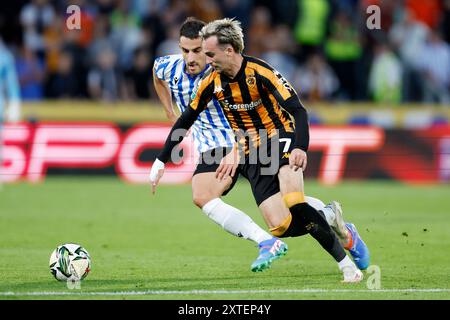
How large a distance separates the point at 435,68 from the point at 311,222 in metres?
13.0

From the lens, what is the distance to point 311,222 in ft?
Result: 25.8

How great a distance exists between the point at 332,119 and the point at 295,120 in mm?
10787

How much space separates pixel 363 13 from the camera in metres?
20.2

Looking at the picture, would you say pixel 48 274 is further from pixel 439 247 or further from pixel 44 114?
pixel 44 114

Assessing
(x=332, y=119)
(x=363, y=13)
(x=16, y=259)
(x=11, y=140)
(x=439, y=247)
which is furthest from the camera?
(x=363, y=13)

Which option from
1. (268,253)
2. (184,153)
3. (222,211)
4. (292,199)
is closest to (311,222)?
(292,199)

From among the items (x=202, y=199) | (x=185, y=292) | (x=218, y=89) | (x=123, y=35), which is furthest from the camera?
(x=123, y=35)

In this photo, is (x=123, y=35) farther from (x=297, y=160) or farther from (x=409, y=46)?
(x=297, y=160)

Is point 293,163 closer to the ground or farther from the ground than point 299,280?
farther from the ground

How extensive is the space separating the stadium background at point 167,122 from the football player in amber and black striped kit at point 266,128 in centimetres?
405

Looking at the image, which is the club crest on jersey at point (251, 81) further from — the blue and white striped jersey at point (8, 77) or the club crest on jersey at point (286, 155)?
the blue and white striped jersey at point (8, 77)

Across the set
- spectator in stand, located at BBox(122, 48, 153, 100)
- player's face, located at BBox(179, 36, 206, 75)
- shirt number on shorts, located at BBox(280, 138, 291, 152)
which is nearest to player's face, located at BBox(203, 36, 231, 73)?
shirt number on shorts, located at BBox(280, 138, 291, 152)

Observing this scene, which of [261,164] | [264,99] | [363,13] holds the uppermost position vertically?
[363,13]

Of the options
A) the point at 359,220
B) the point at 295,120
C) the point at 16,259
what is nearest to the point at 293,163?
the point at 295,120
